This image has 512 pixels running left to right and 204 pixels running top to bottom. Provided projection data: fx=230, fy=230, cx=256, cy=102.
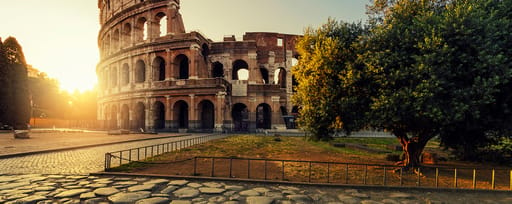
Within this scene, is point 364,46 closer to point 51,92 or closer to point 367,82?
point 367,82

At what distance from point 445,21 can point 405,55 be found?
3.98 ft

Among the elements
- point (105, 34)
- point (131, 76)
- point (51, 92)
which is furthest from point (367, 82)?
point (51, 92)

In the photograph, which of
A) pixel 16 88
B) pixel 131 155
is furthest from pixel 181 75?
pixel 131 155

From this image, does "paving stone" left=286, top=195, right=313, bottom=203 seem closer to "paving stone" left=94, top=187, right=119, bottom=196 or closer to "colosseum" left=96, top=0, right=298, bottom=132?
"paving stone" left=94, top=187, right=119, bottom=196

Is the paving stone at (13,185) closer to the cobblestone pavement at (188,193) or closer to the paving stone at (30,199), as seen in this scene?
the cobblestone pavement at (188,193)

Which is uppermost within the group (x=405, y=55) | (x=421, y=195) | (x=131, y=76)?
(x=131, y=76)

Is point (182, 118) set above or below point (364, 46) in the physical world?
below

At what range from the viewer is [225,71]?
3084 centimetres

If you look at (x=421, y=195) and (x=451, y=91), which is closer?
(x=421, y=195)

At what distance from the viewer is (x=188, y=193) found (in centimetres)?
545

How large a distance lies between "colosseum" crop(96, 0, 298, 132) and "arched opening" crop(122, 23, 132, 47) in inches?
4.8

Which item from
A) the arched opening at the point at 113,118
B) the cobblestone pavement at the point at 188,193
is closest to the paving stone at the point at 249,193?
the cobblestone pavement at the point at 188,193

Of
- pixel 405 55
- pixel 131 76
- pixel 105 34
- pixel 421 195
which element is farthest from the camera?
pixel 105 34

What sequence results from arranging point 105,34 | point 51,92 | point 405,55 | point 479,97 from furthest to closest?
point 51,92 < point 105,34 < point 405,55 < point 479,97
